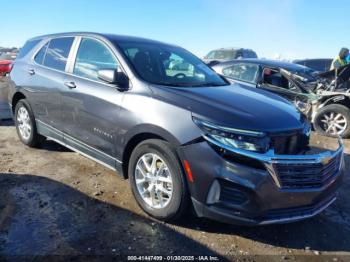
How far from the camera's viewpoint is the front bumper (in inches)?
113

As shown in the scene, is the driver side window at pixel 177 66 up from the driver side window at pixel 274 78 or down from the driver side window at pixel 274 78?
up

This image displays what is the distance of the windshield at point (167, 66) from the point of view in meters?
3.88

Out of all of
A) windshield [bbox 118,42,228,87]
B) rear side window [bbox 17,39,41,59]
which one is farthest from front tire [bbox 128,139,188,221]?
rear side window [bbox 17,39,41,59]

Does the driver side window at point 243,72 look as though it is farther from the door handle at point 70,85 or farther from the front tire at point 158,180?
the front tire at point 158,180

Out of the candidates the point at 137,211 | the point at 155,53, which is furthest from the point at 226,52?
the point at 137,211

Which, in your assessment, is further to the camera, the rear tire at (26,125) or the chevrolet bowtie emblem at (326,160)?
Result: the rear tire at (26,125)

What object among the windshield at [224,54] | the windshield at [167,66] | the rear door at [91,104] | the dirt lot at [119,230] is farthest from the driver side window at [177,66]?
the windshield at [224,54]

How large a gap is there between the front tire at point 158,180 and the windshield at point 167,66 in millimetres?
784

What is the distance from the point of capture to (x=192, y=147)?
3.04 m

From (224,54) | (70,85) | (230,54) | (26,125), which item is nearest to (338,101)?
(70,85)

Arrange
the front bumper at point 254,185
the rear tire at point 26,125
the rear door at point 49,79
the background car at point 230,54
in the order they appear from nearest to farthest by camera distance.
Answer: the front bumper at point 254,185 < the rear door at point 49,79 < the rear tire at point 26,125 < the background car at point 230,54

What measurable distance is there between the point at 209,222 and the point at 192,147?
3.11ft

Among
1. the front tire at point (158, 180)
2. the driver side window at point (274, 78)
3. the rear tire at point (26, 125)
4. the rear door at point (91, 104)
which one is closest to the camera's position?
the front tire at point (158, 180)

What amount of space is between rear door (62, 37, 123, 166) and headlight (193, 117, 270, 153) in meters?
1.18
